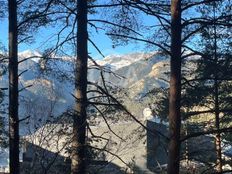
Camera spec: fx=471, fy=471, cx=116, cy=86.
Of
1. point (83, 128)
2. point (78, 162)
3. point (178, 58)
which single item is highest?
point (178, 58)

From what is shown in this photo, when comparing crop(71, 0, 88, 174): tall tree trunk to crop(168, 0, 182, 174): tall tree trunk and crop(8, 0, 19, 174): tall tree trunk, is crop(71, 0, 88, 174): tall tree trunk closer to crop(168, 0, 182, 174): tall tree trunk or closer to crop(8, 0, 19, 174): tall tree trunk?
crop(8, 0, 19, 174): tall tree trunk

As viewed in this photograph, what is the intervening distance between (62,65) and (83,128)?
1979mm

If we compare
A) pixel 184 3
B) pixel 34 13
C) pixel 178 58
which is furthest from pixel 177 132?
pixel 34 13

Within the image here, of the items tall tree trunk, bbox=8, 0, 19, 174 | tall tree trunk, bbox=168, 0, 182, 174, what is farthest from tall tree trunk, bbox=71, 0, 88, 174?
tall tree trunk, bbox=168, 0, 182, 174

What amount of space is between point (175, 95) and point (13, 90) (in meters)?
4.91

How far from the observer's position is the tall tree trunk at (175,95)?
8188 millimetres

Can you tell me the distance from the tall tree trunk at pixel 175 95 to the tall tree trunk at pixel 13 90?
4719mm

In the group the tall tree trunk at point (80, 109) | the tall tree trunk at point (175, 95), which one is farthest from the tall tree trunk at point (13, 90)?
the tall tree trunk at point (175, 95)

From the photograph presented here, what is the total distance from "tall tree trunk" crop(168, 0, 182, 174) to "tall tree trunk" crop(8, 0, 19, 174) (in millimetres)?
4719

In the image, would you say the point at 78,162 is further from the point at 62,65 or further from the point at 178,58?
the point at 178,58

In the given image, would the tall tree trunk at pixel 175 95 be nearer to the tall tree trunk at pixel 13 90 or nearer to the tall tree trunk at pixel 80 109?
the tall tree trunk at pixel 80 109

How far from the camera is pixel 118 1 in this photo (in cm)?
1057

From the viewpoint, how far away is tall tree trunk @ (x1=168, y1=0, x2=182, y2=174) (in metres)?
8.19

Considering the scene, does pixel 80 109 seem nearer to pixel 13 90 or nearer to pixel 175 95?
pixel 13 90
